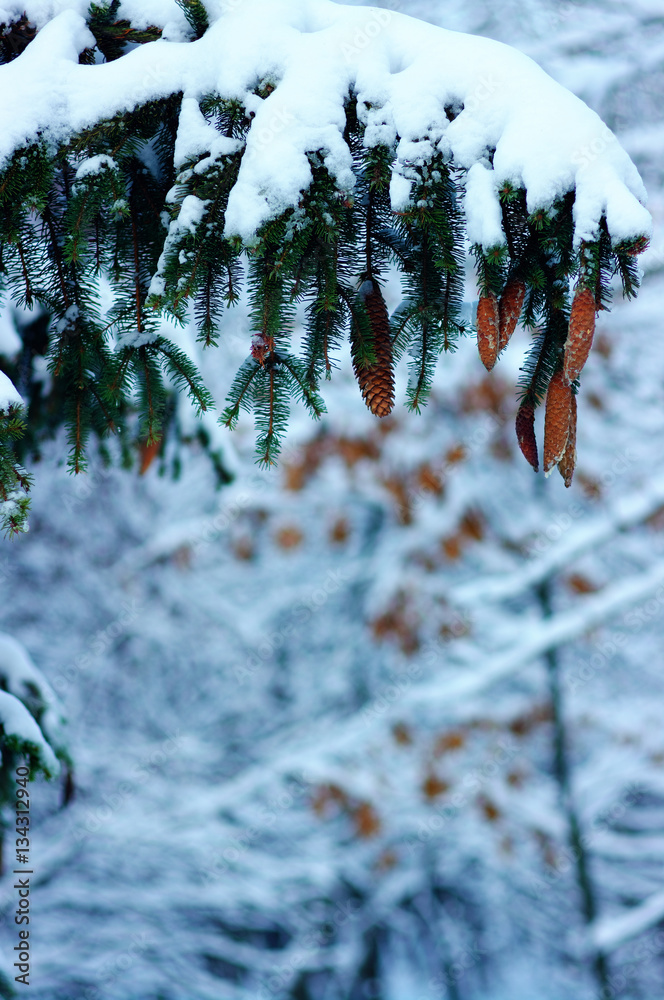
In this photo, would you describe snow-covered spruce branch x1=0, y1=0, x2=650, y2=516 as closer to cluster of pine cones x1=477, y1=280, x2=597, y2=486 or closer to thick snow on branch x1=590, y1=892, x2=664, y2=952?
cluster of pine cones x1=477, y1=280, x2=597, y2=486

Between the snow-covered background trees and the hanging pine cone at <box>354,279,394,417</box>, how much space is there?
11.8 ft

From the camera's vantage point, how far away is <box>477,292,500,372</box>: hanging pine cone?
3.76 feet

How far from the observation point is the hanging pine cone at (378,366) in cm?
127

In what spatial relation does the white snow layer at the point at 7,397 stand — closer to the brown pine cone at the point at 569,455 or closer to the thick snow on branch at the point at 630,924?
the brown pine cone at the point at 569,455

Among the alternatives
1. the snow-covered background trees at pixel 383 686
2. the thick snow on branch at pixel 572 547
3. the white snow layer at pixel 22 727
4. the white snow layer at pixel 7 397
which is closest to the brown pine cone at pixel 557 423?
the white snow layer at pixel 7 397

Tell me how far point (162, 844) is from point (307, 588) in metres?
2.23

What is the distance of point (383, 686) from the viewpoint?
5.86 meters

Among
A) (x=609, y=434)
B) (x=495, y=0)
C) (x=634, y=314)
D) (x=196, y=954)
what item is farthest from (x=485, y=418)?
(x=196, y=954)

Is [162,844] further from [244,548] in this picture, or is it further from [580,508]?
[580,508]

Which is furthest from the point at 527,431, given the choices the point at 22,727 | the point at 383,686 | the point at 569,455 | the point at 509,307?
the point at 383,686

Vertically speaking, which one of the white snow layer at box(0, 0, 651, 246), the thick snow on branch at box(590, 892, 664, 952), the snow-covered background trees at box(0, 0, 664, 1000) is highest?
the white snow layer at box(0, 0, 651, 246)

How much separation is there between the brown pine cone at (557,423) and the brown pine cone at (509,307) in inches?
5.3

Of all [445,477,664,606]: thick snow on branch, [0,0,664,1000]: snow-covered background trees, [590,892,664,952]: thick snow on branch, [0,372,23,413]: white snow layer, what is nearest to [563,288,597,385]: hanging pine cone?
[0,372,23,413]: white snow layer

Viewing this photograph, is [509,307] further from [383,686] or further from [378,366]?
[383,686]
